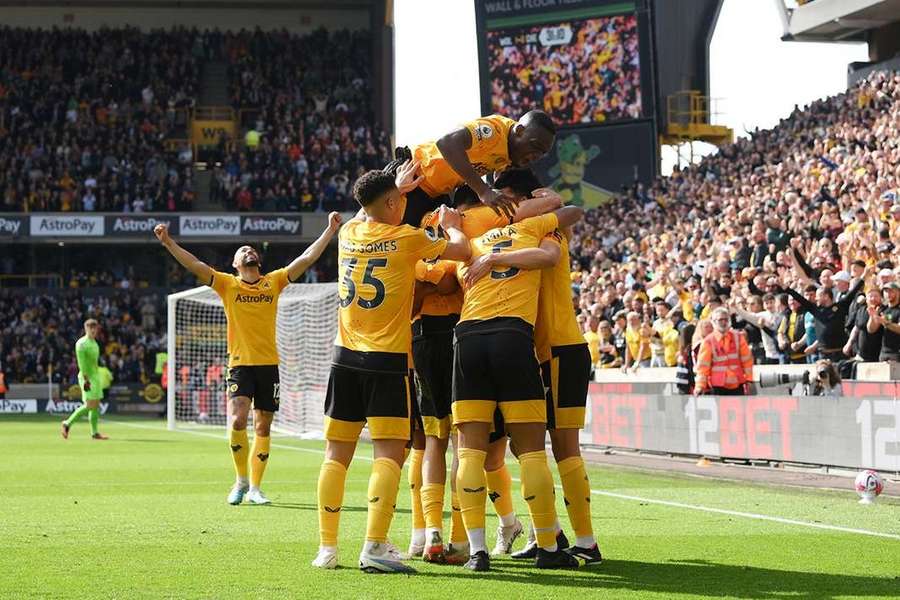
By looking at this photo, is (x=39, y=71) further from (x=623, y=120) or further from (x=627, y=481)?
(x=627, y=481)

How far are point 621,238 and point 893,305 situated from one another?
2105 centimetres

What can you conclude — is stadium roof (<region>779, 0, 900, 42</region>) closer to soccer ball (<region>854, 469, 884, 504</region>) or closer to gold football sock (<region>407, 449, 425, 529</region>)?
soccer ball (<region>854, 469, 884, 504</region>)

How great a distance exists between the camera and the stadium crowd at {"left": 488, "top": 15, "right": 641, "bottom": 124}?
4359cm

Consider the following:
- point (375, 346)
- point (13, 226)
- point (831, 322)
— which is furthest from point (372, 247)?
point (13, 226)

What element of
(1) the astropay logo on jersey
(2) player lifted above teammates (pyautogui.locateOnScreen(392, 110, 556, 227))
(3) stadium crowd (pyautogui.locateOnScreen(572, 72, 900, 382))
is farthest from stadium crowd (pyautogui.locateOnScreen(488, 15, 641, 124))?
(2) player lifted above teammates (pyautogui.locateOnScreen(392, 110, 556, 227))

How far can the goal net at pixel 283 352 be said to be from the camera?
2862 centimetres

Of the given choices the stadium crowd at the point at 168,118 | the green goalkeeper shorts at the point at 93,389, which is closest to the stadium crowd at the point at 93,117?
the stadium crowd at the point at 168,118

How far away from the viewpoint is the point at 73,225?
155 ft

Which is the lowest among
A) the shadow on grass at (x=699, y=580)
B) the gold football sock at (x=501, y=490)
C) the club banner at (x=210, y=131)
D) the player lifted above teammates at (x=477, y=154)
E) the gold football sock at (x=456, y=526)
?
the shadow on grass at (x=699, y=580)

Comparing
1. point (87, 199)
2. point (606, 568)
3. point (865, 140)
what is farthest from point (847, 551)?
point (87, 199)

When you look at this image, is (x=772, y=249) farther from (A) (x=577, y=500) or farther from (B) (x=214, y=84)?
(B) (x=214, y=84)

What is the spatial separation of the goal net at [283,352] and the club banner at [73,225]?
46.1 feet

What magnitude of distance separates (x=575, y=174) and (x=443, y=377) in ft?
122

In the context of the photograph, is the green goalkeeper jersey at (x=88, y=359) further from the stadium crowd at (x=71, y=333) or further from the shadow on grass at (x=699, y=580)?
the stadium crowd at (x=71, y=333)
